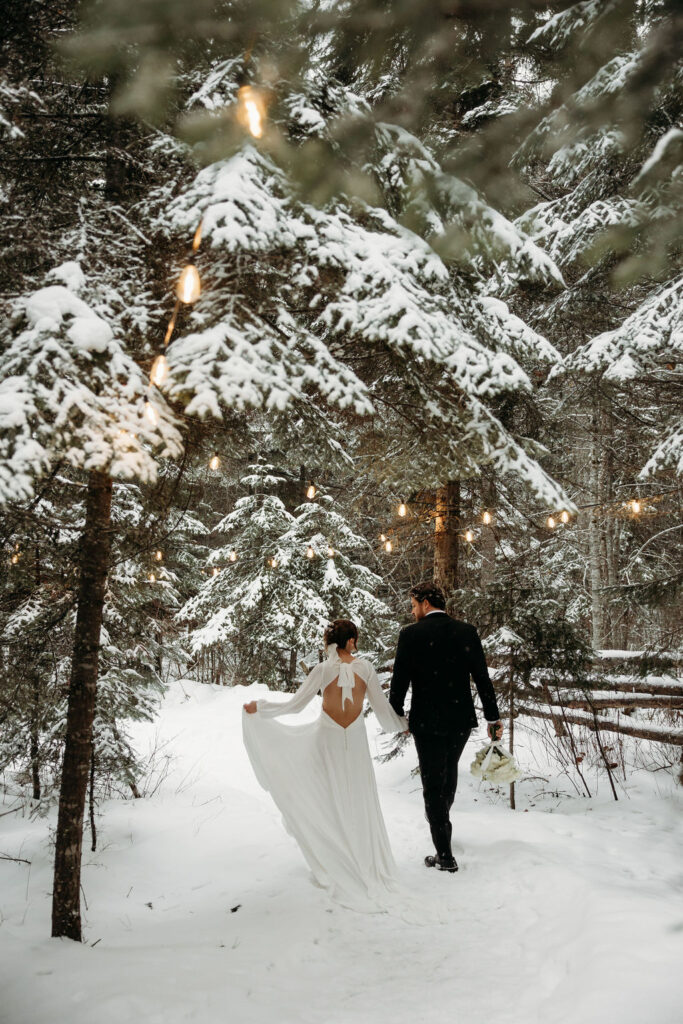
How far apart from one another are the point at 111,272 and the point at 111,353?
2.37 feet

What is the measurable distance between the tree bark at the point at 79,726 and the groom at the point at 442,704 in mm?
2483

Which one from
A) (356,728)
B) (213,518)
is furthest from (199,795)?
(213,518)

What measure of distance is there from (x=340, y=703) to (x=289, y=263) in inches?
138

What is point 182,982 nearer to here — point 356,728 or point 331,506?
point 356,728

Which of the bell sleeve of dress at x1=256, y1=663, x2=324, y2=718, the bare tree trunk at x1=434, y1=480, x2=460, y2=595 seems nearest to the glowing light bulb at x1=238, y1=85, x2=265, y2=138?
the bell sleeve of dress at x1=256, y1=663, x2=324, y2=718

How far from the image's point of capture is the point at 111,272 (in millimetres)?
3621

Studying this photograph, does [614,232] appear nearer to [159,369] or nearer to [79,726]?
[159,369]

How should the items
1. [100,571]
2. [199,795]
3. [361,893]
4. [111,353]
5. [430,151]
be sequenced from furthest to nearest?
[199,795] < [361,893] < [100,571] < [111,353] < [430,151]

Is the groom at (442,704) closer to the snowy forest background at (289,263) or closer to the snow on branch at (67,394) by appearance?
the snowy forest background at (289,263)

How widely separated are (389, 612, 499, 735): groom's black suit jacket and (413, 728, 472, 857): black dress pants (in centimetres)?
8

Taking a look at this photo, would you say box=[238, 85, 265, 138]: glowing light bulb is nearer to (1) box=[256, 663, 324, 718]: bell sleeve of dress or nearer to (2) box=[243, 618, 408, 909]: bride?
(2) box=[243, 618, 408, 909]: bride

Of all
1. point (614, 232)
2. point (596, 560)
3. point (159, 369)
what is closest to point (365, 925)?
point (159, 369)

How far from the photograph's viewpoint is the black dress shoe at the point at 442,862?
15.6ft

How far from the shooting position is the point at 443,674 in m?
4.89
